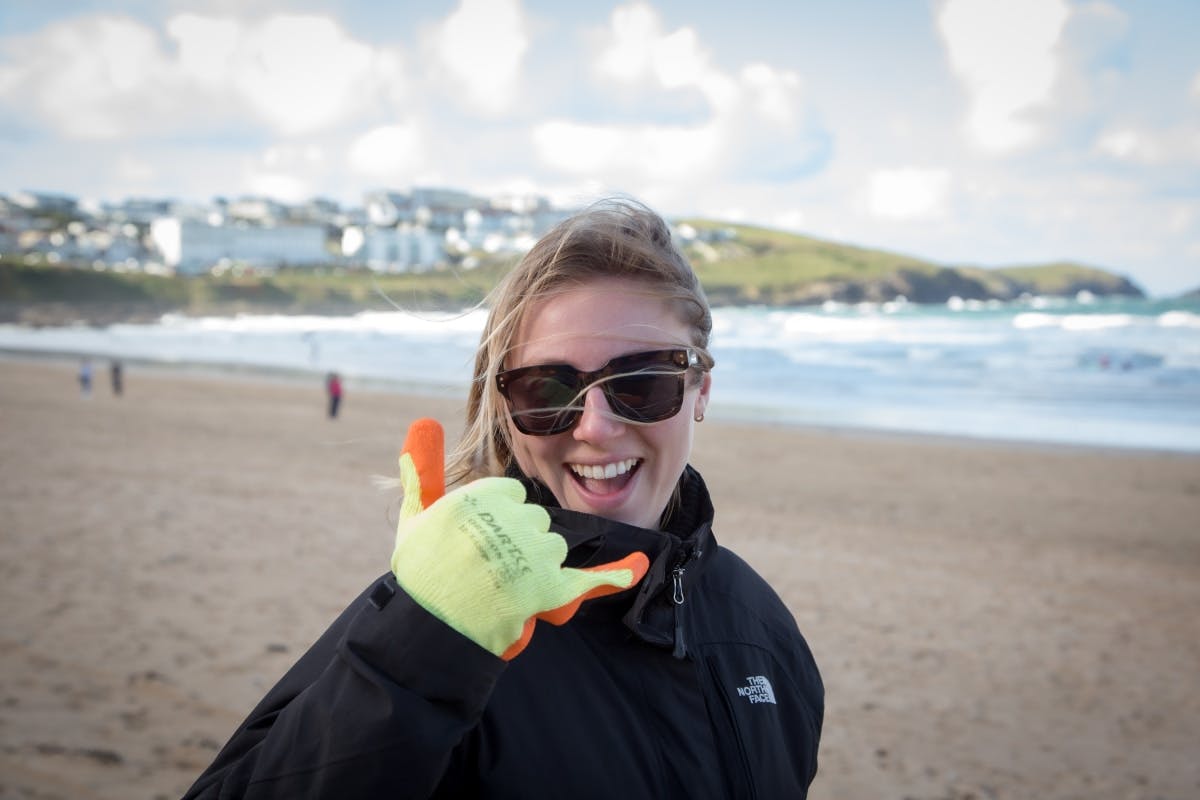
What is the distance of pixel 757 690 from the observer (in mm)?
1630

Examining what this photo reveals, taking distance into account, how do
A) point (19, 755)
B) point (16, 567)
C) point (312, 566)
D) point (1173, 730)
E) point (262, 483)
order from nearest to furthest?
point (19, 755) < point (1173, 730) < point (16, 567) < point (312, 566) < point (262, 483)

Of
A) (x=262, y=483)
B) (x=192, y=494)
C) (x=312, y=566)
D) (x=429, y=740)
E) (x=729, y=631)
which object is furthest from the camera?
(x=262, y=483)

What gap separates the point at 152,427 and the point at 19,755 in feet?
49.2

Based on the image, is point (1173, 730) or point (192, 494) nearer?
point (1173, 730)

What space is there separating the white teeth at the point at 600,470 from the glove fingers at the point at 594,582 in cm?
Result: 24

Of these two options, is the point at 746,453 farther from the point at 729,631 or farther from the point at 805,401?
the point at 729,631

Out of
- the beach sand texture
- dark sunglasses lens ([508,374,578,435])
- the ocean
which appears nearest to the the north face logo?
dark sunglasses lens ([508,374,578,435])

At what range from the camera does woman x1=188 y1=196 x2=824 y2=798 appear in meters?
1.16

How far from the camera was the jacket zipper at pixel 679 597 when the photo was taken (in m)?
1.50

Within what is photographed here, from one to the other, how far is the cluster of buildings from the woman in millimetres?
91095

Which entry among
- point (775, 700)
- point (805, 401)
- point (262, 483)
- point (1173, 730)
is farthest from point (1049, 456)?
point (775, 700)

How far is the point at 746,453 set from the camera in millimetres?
17562

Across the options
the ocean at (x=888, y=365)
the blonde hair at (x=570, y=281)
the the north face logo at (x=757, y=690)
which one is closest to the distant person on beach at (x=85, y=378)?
the ocean at (x=888, y=365)

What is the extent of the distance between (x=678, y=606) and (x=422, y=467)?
0.50m
